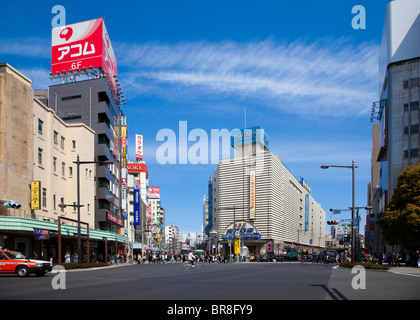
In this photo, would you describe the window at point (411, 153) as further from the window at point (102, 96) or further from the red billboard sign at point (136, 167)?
the red billboard sign at point (136, 167)

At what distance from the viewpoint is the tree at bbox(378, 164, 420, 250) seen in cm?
4416

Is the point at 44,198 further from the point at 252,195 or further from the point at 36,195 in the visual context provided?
the point at 252,195

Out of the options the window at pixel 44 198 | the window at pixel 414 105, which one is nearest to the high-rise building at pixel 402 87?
the window at pixel 414 105

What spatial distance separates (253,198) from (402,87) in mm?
58467

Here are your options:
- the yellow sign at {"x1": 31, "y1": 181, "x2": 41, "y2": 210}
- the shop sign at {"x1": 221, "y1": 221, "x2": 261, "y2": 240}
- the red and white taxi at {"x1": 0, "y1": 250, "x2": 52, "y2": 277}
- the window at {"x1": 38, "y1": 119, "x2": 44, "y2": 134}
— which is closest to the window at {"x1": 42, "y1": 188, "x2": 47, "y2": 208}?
the yellow sign at {"x1": 31, "y1": 181, "x2": 41, "y2": 210}

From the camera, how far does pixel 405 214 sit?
44656mm

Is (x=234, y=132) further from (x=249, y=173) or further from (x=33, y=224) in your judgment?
(x=33, y=224)

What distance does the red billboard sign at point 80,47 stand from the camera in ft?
220

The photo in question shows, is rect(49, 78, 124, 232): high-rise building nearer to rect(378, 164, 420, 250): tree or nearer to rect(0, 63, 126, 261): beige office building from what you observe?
rect(0, 63, 126, 261): beige office building

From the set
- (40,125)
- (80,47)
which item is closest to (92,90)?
(80,47)

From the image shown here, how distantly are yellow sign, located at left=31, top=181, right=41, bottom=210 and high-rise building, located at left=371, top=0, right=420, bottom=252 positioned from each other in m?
45.7

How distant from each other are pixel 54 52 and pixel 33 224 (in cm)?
4073
